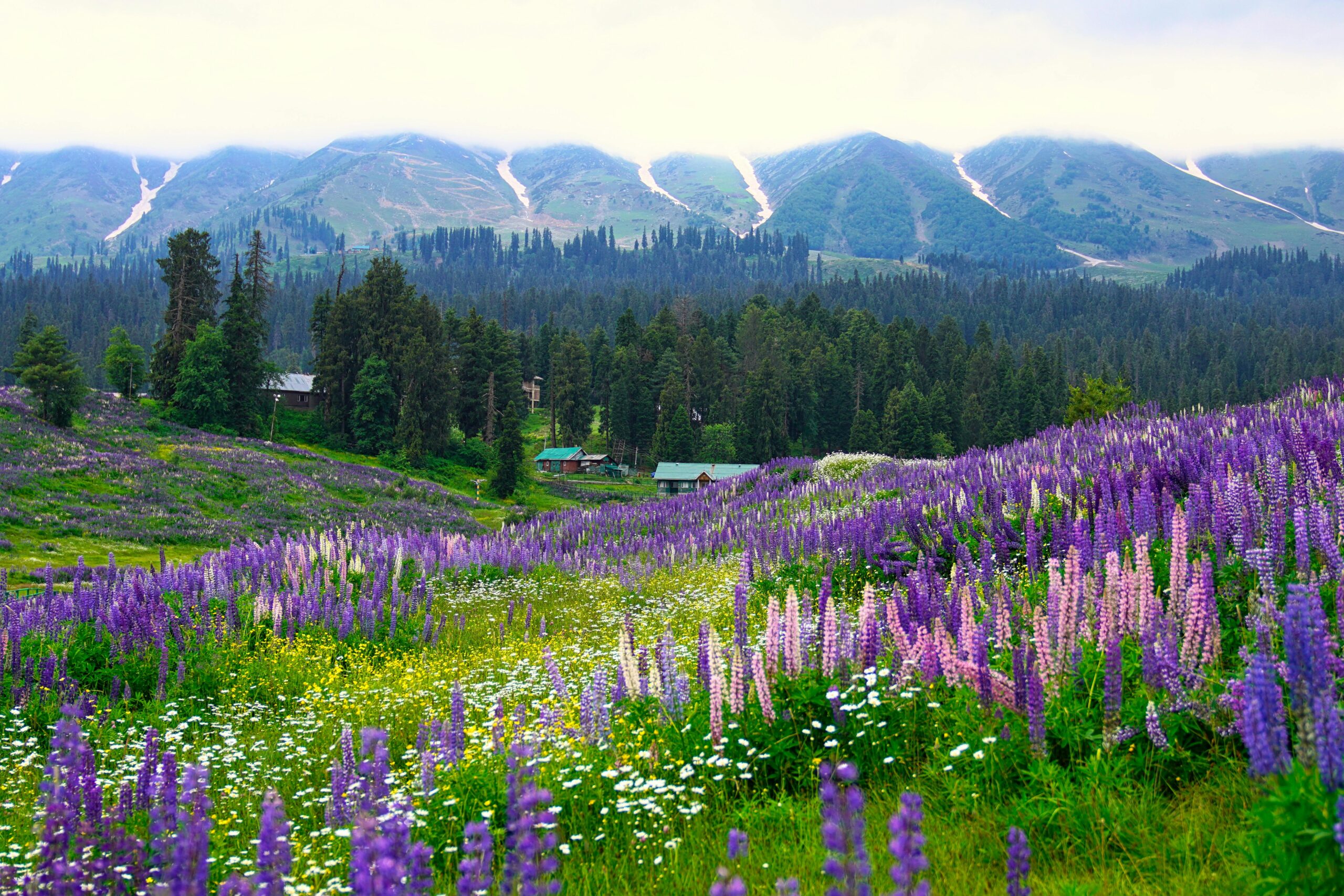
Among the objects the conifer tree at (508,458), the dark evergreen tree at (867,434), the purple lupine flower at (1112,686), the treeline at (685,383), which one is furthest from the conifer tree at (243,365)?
the purple lupine flower at (1112,686)

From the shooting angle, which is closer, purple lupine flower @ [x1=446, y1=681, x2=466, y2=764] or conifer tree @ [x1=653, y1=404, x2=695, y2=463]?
purple lupine flower @ [x1=446, y1=681, x2=466, y2=764]

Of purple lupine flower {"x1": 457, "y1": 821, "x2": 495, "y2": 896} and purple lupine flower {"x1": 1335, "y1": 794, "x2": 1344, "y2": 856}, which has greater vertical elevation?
purple lupine flower {"x1": 1335, "y1": 794, "x2": 1344, "y2": 856}

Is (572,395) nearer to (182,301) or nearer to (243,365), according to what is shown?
(243,365)

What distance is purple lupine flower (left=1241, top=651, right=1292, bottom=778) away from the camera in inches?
124

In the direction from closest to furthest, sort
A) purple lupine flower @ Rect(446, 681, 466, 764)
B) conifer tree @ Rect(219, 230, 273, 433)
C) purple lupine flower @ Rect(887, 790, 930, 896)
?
purple lupine flower @ Rect(887, 790, 930, 896)
purple lupine flower @ Rect(446, 681, 466, 764)
conifer tree @ Rect(219, 230, 273, 433)

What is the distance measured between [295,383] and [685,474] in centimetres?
4655

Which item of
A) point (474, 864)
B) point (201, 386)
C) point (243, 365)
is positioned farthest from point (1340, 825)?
point (243, 365)

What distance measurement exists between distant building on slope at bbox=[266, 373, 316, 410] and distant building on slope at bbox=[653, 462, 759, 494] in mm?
38023

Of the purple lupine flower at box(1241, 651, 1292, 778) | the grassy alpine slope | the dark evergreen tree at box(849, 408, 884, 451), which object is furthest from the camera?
the dark evergreen tree at box(849, 408, 884, 451)

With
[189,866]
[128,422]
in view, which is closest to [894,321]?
[128,422]

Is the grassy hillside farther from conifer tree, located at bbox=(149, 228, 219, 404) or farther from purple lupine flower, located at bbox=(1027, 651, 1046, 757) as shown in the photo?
purple lupine flower, located at bbox=(1027, 651, 1046, 757)

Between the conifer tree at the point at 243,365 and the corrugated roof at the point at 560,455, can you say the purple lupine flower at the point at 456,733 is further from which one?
the corrugated roof at the point at 560,455

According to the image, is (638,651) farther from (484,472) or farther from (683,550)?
(484,472)

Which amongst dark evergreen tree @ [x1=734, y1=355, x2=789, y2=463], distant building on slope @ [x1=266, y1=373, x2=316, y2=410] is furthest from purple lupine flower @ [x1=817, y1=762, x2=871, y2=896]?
distant building on slope @ [x1=266, y1=373, x2=316, y2=410]
